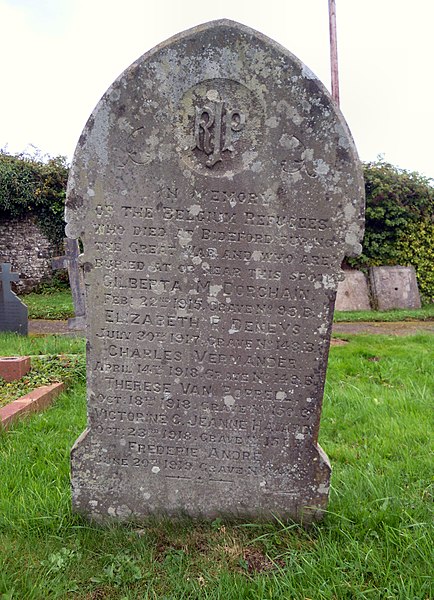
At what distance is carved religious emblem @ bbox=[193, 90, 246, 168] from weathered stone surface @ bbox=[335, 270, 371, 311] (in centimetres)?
889

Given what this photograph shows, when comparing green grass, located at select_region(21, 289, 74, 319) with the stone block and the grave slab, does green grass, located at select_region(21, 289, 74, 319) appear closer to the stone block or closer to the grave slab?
the stone block

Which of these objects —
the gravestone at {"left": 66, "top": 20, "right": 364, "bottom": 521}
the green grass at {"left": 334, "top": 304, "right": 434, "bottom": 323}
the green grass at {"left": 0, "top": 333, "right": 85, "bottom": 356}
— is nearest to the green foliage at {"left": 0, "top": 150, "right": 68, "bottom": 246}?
the green grass at {"left": 0, "top": 333, "right": 85, "bottom": 356}

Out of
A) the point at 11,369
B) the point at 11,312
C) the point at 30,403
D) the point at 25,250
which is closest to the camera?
the point at 30,403

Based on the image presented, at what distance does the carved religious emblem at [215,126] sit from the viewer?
2162 mm

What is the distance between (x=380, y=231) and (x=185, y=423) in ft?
34.2

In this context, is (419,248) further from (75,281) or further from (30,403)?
(30,403)

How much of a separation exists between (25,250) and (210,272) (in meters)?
11.7

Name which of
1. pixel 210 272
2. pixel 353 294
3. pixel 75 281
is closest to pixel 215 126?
pixel 210 272

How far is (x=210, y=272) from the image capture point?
2.28 m

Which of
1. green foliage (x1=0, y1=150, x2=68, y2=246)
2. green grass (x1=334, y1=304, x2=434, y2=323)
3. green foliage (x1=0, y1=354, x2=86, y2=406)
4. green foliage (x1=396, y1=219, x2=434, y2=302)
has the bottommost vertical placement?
green grass (x1=334, y1=304, x2=434, y2=323)

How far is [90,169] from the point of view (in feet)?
7.28

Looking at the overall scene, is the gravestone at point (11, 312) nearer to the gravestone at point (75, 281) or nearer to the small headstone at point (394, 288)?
the gravestone at point (75, 281)

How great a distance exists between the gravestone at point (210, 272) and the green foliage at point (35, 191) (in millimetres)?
10897

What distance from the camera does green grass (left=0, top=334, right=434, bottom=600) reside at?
1.88 m
